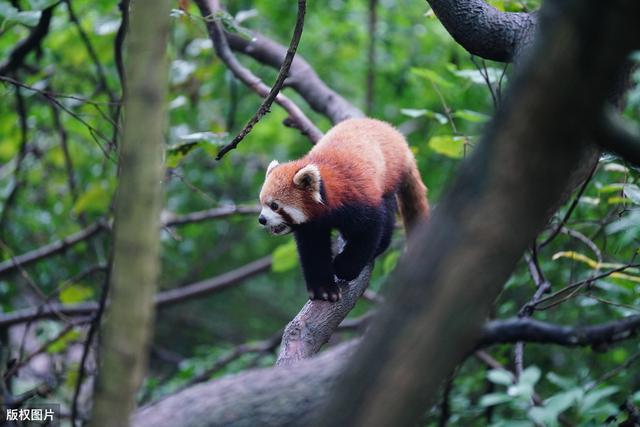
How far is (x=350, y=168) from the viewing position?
3221 millimetres

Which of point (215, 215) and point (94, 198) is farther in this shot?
point (94, 198)

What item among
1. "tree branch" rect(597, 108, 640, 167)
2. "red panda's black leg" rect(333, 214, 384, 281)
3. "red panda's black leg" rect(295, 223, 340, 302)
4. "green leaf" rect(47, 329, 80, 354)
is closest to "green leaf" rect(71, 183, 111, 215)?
"green leaf" rect(47, 329, 80, 354)

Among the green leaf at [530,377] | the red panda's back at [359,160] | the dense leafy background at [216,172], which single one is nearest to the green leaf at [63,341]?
the dense leafy background at [216,172]

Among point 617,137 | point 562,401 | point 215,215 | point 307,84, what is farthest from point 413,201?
point 617,137

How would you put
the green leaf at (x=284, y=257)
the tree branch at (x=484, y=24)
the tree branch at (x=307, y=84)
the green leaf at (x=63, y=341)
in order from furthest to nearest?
the green leaf at (x=63, y=341) → the green leaf at (x=284, y=257) → the tree branch at (x=307, y=84) → the tree branch at (x=484, y=24)

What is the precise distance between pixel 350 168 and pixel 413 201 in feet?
2.39

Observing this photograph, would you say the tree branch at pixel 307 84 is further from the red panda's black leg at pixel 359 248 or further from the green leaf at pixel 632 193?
the green leaf at pixel 632 193

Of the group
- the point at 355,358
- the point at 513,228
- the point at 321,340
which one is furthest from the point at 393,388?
the point at 321,340

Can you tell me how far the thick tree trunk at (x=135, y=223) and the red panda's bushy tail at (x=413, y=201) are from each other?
2.61 metres

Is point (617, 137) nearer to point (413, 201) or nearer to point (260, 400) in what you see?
point (260, 400)

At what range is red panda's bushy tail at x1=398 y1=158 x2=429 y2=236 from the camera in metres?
3.77

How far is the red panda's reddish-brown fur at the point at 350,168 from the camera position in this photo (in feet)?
10.4

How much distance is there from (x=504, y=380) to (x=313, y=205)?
170 cm

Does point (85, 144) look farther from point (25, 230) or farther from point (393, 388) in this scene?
point (393, 388)
